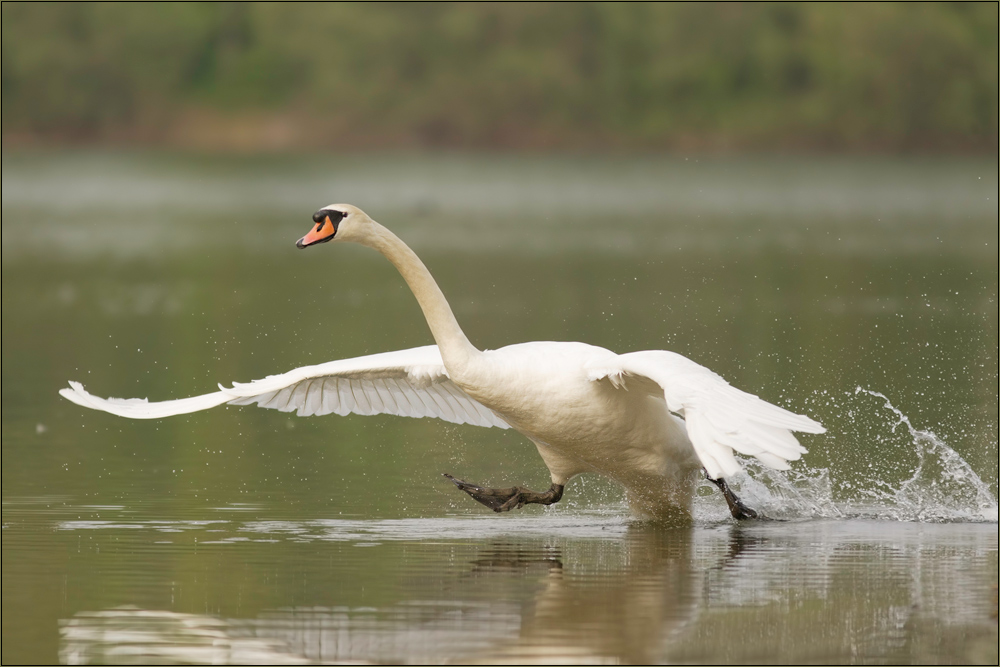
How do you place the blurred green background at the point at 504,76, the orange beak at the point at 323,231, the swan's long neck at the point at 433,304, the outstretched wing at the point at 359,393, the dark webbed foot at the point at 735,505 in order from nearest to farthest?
1. the orange beak at the point at 323,231
2. the swan's long neck at the point at 433,304
3. the dark webbed foot at the point at 735,505
4. the outstretched wing at the point at 359,393
5. the blurred green background at the point at 504,76

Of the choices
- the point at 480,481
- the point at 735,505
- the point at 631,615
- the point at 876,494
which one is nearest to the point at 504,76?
the point at 480,481

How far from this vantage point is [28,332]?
2248 centimetres

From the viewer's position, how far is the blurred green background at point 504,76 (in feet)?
356

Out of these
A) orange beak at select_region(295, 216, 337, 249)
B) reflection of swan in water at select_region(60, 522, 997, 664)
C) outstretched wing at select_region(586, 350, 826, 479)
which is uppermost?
orange beak at select_region(295, 216, 337, 249)

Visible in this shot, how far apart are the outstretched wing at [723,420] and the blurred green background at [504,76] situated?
95.3 m

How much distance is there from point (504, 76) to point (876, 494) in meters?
111

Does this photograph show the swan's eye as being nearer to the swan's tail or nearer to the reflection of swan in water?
the swan's tail

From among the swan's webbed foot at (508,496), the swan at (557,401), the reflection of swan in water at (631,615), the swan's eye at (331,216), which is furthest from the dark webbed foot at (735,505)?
the swan's eye at (331,216)

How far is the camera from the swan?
27.4 ft

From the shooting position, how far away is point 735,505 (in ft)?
35.9

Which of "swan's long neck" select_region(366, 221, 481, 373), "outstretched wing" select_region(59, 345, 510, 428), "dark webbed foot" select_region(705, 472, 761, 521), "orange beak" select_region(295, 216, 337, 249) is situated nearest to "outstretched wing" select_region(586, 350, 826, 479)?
"swan's long neck" select_region(366, 221, 481, 373)

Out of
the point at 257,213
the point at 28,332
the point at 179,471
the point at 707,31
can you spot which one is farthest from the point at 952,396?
the point at 707,31

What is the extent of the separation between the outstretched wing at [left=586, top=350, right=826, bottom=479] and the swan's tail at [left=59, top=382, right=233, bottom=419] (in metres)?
3.22

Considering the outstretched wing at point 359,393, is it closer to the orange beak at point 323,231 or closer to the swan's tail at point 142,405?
the swan's tail at point 142,405
